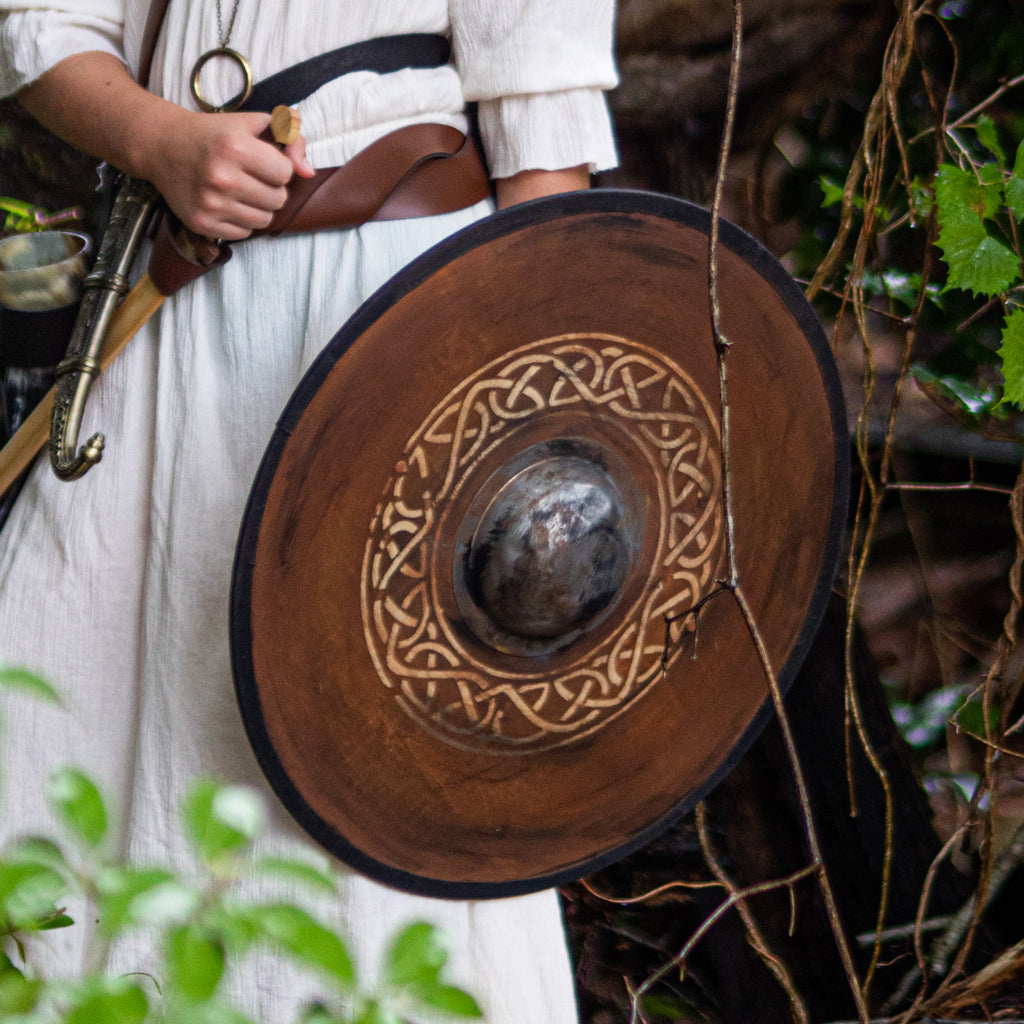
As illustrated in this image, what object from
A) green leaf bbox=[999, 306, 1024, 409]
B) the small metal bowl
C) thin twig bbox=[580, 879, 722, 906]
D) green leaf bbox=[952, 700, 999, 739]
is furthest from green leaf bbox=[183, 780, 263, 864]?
green leaf bbox=[952, 700, 999, 739]

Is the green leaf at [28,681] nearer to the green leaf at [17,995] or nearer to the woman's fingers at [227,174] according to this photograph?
the green leaf at [17,995]

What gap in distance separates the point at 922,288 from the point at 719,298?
507 millimetres

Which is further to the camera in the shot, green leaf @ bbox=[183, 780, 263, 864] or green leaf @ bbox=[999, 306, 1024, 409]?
green leaf @ bbox=[999, 306, 1024, 409]

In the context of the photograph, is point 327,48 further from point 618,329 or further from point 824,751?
point 824,751

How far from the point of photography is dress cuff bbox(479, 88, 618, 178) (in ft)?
2.70

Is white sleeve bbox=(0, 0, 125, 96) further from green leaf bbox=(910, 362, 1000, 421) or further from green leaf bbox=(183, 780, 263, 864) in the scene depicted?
green leaf bbox=(910, 362, 1000, 421)

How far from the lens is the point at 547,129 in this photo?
83 cm

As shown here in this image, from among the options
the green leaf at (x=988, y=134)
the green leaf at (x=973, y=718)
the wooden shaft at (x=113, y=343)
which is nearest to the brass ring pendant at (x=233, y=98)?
the wooden shaft at (x=113, y=343)

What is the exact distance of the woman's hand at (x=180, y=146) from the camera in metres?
0.72

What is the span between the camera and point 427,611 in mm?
781

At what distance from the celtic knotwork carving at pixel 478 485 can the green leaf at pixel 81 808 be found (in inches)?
17.8

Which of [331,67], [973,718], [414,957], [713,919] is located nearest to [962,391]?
[973,718]

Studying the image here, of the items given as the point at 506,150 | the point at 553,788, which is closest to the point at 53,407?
the point at 506,150

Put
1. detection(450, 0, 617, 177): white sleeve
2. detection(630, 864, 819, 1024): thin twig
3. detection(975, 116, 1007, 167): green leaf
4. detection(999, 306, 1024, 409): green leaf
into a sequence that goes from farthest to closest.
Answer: detection(975, 116, 1007, 167): green leaf, detection(999, 306, 1024, 409): green leaf, detection(630, 864, 819, 1024): thin twig, detection(450, 0, 617, 177): white sleeve
